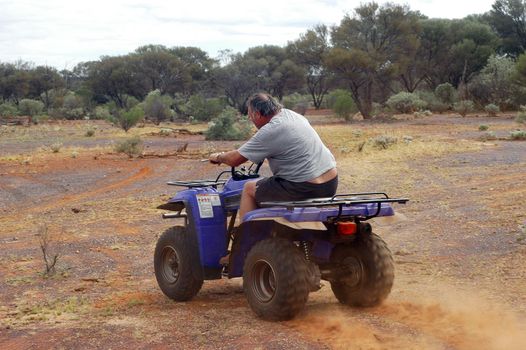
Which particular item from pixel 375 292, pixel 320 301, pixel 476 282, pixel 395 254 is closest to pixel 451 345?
pixel 375 292

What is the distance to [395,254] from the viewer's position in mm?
8977

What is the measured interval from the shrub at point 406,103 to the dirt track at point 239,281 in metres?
28.2

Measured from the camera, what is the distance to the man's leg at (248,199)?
624 cm

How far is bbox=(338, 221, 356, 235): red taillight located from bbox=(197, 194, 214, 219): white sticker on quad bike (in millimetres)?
1246

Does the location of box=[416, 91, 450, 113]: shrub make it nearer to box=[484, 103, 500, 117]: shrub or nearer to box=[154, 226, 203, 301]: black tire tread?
box=[484, 103, 500, 117]: shrub

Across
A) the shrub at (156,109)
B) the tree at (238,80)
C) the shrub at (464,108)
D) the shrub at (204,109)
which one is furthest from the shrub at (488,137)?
the tree at (238,80)

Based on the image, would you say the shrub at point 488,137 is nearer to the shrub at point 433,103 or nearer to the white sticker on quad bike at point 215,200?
the white sticker on quad bike at point 215,200

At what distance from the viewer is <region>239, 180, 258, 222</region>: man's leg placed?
6.24m

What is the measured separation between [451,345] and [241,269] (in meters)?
2.03

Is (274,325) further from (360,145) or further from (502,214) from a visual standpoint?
(360,145)

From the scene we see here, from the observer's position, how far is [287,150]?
241 inches

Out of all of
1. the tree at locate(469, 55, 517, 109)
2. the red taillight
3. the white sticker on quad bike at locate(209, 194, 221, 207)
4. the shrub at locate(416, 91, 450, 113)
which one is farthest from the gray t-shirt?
the shrub at locate(416, 91, 450, 113)

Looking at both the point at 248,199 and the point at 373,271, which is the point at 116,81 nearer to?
the point at 248,199

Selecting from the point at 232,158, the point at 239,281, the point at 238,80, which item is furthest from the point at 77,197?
the point at 238,80
